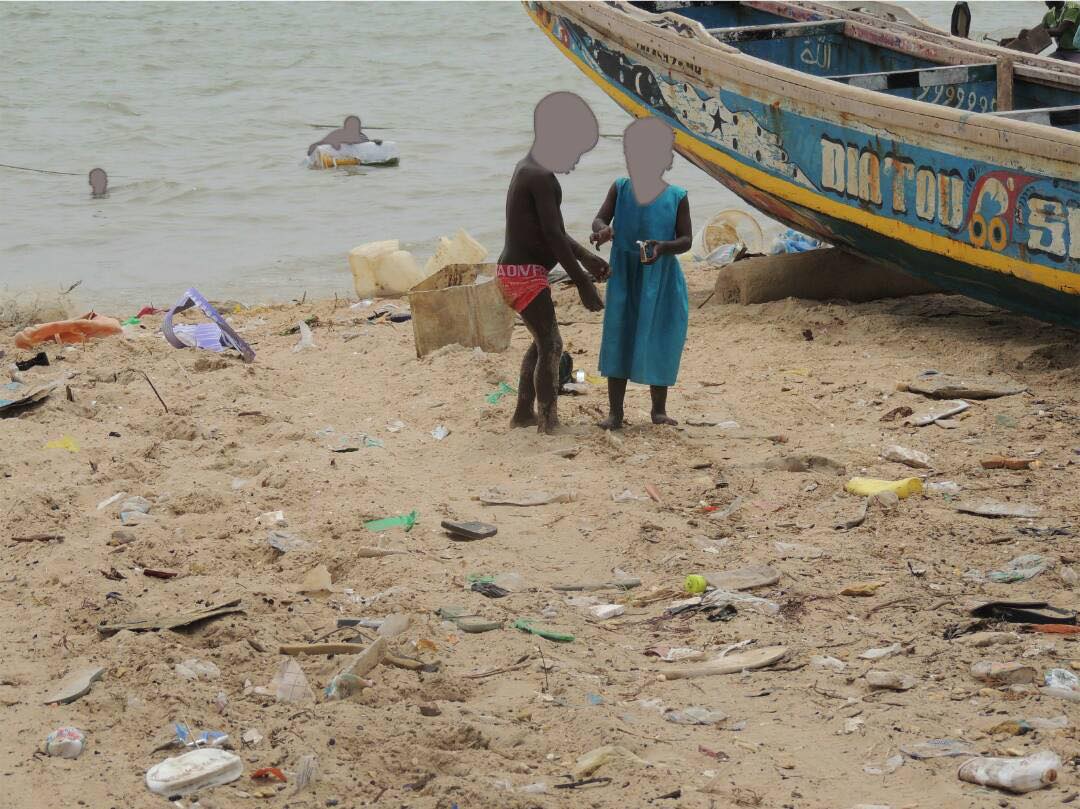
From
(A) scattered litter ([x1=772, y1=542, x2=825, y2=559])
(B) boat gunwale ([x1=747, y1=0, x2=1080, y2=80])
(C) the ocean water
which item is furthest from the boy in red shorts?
(C) the ocean water

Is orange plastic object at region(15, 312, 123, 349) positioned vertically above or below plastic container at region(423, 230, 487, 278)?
below

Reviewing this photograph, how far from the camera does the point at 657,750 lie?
3020mm

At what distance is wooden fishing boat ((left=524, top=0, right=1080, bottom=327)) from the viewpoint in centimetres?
568

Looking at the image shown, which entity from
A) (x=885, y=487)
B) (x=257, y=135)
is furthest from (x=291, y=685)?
(x=257, y=135)

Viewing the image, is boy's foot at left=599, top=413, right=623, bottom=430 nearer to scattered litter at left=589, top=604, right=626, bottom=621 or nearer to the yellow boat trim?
scattered litter at left=589, top=604, right=626, bottom=621

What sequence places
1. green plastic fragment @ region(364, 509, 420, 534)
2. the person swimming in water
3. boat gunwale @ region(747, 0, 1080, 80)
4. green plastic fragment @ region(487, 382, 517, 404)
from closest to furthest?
green plastic fragment @ region(364, 509, 420, 534) < green plastic fragment @ region(487, 382, 517, 404) < boat gunwale @ region(747, 0, 1080, 80) < the person swimming in water

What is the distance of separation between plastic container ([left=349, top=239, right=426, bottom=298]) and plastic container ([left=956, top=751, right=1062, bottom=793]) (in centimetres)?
652

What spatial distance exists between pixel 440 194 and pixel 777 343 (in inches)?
298

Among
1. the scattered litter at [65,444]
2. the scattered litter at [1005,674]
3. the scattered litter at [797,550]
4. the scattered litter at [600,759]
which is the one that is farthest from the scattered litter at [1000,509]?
the scattered litter at [65,444]

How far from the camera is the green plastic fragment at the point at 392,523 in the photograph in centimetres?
445

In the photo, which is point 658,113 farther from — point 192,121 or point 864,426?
point 192,121

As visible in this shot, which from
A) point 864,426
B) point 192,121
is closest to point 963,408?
point 864,426

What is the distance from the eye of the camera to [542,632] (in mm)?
3664

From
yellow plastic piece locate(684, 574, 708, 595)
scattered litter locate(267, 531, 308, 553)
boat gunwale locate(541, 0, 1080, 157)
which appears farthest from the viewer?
boat gunwale locate(541, 0, 1080, 157)
